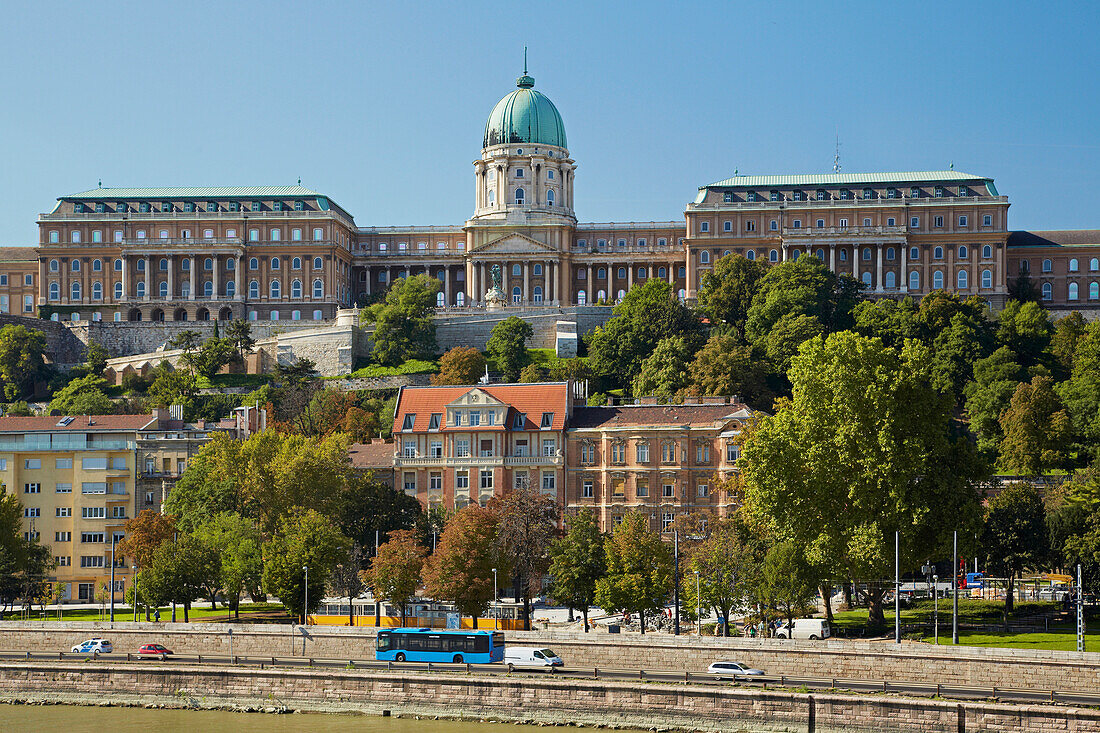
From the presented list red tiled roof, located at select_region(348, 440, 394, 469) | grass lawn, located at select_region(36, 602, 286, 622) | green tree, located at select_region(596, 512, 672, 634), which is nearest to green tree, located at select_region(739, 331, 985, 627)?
green tree, located at select_region(596, 512, 672, 634)

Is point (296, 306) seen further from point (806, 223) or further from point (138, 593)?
point (138, 593)

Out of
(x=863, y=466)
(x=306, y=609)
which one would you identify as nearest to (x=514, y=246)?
(x=306, y=609)

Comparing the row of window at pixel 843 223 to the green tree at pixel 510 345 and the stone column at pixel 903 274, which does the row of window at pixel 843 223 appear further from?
the green tree at pixel 510 345

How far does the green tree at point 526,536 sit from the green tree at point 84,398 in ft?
175

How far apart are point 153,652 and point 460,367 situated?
6664 cm

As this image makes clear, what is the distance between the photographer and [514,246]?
172 m

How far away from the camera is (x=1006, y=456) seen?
107250 mm

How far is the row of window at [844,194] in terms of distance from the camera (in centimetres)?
16462

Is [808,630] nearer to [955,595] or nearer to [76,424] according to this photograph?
[955,595]

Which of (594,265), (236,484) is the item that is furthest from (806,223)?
(236,484)

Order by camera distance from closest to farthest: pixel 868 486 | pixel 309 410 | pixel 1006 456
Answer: pixel 868 486 → pixel 1006 456 → pixel 309 410

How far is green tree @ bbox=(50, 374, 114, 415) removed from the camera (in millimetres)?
126062

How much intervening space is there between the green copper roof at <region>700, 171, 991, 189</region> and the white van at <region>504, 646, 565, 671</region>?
110m

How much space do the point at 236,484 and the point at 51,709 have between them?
A: 30.0m
